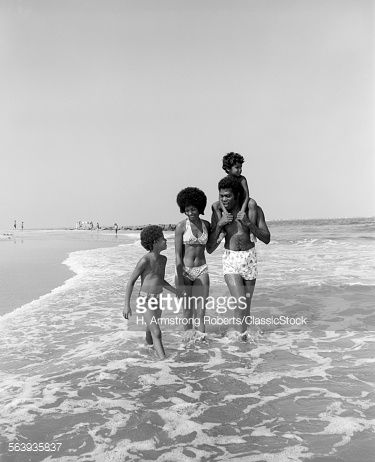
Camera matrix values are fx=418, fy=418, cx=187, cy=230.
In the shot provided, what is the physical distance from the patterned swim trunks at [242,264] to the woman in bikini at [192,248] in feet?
1.19

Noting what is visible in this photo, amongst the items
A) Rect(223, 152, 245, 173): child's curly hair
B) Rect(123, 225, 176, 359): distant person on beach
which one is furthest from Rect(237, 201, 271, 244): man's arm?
Rect(123, 225, 176, 359): distant person on beach

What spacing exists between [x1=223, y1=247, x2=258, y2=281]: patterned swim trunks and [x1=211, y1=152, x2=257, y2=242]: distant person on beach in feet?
1.07

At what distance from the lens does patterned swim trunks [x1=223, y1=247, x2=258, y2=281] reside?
A: 5793mm

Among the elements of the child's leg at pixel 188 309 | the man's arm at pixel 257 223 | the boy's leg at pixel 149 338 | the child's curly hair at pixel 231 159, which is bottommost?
the boy's leg at pixel 149 338

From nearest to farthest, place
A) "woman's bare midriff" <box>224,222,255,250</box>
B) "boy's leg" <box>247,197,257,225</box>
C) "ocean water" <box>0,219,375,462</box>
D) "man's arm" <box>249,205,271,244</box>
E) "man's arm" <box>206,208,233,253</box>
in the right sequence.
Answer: "ocean water" <box>0,219,375,462</box> < "man's arm" <box>206,208,233,253</box> < "man's arm" <box>249,205,271,244</box> < "boy's leg" <box>247,197,257,225</box> < "woman's bare midriff" <box>224,222,255,250</box>

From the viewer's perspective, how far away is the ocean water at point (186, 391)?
126 inches

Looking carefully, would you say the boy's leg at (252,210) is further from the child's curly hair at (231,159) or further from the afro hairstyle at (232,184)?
the child's curly hair at (231,159)

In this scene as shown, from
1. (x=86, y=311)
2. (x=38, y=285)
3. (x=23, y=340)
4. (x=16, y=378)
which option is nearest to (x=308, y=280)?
(x=86, y=311)

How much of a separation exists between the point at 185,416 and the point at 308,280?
8.93 m

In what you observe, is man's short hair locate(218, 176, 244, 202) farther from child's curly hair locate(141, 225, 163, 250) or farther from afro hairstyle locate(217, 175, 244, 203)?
child's curly hair locate(141, 225, 163, 250)

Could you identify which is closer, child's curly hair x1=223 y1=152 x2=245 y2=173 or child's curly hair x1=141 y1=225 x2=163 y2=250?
child's curly hair x1=141 y1=225 x2=163 y2=250

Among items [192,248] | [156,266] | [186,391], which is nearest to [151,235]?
[156,266]

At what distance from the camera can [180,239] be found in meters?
5.66

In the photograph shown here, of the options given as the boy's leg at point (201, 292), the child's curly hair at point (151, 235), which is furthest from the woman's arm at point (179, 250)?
the child's curly hair at point (151, 235)
